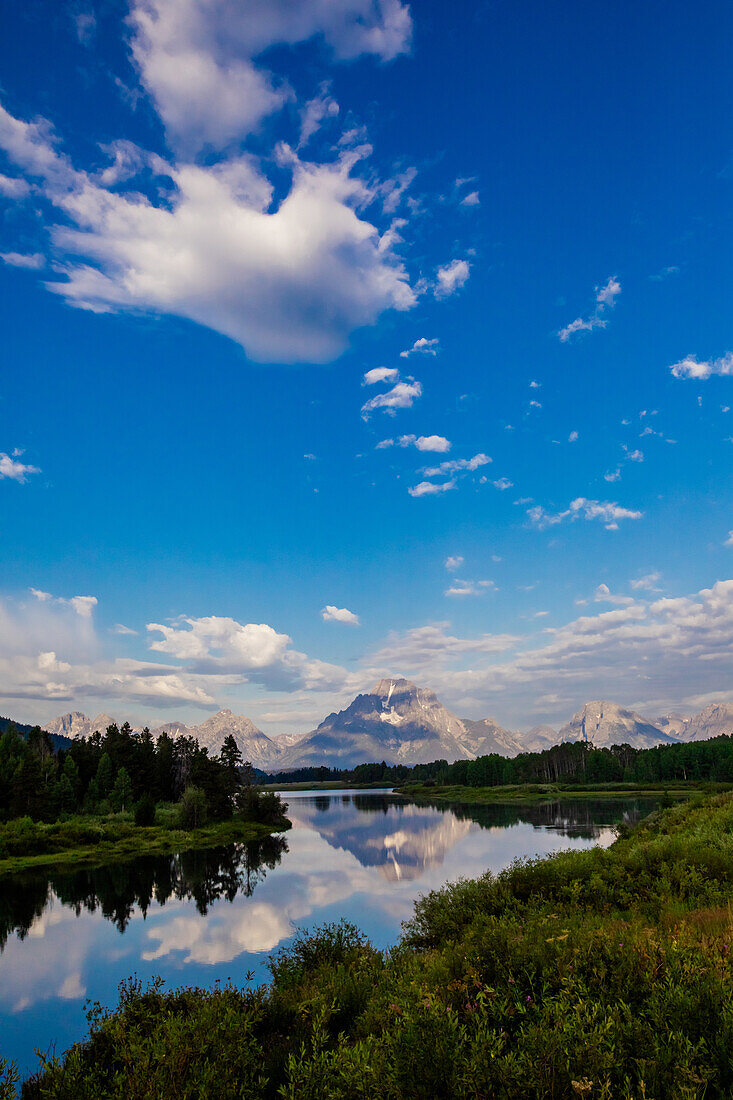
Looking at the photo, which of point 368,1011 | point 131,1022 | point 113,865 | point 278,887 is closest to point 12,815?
point 113,865

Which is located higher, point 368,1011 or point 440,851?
point 368,1011

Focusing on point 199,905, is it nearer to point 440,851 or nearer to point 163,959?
point 163,959

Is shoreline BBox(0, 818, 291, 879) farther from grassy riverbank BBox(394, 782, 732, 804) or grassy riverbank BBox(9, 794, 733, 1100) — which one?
grassy riverbank BBox(394, 782, 732, 804)

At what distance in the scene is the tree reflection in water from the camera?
38.1 m

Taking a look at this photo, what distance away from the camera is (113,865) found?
188 feet

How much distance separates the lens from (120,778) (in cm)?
9075

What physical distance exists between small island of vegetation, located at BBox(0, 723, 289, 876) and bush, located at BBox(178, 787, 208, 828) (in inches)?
5.6

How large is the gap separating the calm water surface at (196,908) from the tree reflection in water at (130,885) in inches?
5.4

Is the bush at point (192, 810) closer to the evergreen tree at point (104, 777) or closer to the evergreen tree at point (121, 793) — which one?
the evergreen tree at point (121, 793)

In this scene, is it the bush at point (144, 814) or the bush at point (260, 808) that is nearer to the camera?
the bush at point (144, 814)

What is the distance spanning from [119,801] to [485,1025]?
95666 mm

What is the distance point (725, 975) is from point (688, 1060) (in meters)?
2.20

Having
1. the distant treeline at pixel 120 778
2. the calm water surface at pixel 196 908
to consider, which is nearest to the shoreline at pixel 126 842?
the calm water surface at pixel 196 908

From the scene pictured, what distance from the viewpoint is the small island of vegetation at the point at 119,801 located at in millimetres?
64812
